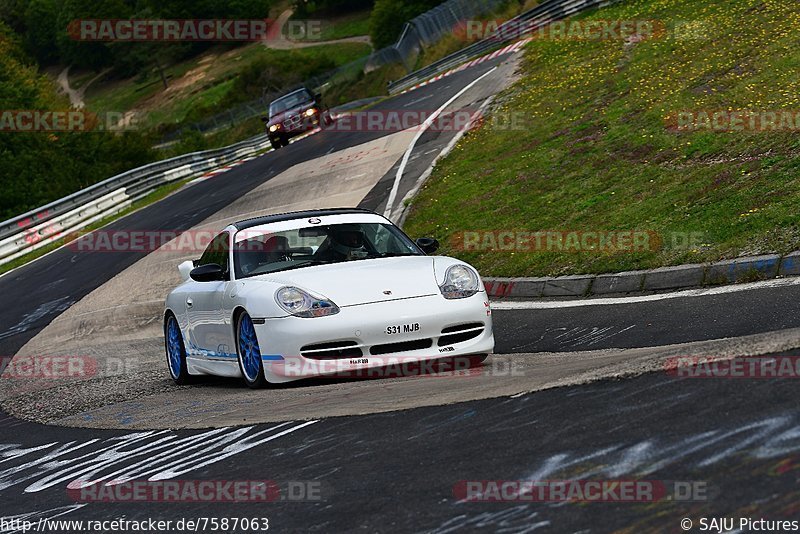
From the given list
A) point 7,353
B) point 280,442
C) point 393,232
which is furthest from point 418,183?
point 280,442

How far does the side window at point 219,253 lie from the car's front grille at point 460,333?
2175mm

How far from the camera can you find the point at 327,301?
28.7 feet

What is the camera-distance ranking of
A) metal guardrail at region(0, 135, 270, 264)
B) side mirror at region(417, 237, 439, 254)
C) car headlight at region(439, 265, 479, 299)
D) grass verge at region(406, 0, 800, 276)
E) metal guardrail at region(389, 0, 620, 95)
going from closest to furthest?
car headlight at region(439, 265, 479, 299), side mirror at region(417, 237, 439, 254), grass verge at region(406, 0, 800, 276), metal guardrail at region(0, 135, 270, 264), metal guardrail at region(389, 0, 620, 95)

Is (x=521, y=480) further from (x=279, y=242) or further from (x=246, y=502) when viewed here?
(x=279, y=242)

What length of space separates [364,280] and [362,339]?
60 centimetres

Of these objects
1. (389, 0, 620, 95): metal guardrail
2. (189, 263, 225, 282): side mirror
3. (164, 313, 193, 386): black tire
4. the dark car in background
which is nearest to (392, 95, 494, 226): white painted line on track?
(164, 313, 193, 386): black tire

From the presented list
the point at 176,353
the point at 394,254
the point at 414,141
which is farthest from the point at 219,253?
the point at 414,141

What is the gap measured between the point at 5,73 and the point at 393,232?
49673 mm

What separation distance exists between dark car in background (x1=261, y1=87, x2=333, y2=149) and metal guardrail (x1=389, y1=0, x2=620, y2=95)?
767 centimetres

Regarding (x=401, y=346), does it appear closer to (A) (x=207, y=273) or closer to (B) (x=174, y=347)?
(A) (x=207, y=273)

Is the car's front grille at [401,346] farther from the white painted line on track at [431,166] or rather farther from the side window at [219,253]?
the white painted line on track at [431,166]

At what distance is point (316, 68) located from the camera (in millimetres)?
94000

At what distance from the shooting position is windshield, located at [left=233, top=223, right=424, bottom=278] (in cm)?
980

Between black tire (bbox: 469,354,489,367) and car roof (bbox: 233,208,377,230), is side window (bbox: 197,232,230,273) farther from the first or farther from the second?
black tire (bbox: 469,354,489,367)
